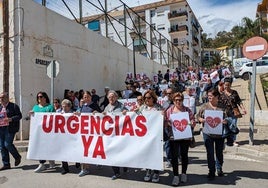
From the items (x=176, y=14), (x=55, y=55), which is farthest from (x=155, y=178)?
(x=176, y=14)

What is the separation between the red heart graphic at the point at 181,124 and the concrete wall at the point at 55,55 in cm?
698

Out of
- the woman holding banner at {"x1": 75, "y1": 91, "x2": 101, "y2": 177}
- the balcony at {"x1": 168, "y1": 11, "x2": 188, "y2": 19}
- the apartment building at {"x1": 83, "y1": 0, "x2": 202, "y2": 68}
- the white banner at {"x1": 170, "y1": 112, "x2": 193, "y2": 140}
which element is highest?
the balcony at {"x1": 168, "y1": 11, "x2": 188, "y2": 19}

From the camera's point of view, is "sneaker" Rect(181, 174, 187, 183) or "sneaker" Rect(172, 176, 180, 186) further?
"sneaker" Rect(181, 174, 187, 183)

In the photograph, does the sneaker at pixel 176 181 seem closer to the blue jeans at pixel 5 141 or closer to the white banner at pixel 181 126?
the white banner at pixel 181 126

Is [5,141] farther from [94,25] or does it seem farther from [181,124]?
[94,25]

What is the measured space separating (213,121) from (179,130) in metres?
0.73

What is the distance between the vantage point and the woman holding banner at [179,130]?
598 centimetres

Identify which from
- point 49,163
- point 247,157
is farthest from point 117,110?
point 247,157

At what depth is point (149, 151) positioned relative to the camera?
616 centimetres

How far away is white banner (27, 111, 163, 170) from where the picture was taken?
20.3 ft

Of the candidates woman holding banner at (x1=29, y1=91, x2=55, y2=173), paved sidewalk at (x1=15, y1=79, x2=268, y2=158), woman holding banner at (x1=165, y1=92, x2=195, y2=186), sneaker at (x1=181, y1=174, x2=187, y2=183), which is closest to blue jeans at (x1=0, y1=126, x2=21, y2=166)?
woman holding banner at (x1=29, y1=91, x2=55, y2=173)

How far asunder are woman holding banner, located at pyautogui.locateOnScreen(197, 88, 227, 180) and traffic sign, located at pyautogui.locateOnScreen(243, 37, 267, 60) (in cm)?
312

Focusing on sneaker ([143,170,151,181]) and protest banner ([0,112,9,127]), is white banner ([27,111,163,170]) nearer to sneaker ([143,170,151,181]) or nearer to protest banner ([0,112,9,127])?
sneaker ([143,170,151,181])

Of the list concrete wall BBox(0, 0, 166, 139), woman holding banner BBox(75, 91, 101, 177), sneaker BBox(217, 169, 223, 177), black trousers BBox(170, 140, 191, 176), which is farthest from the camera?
concrete wall BBox(0, 0, 166, 139)
